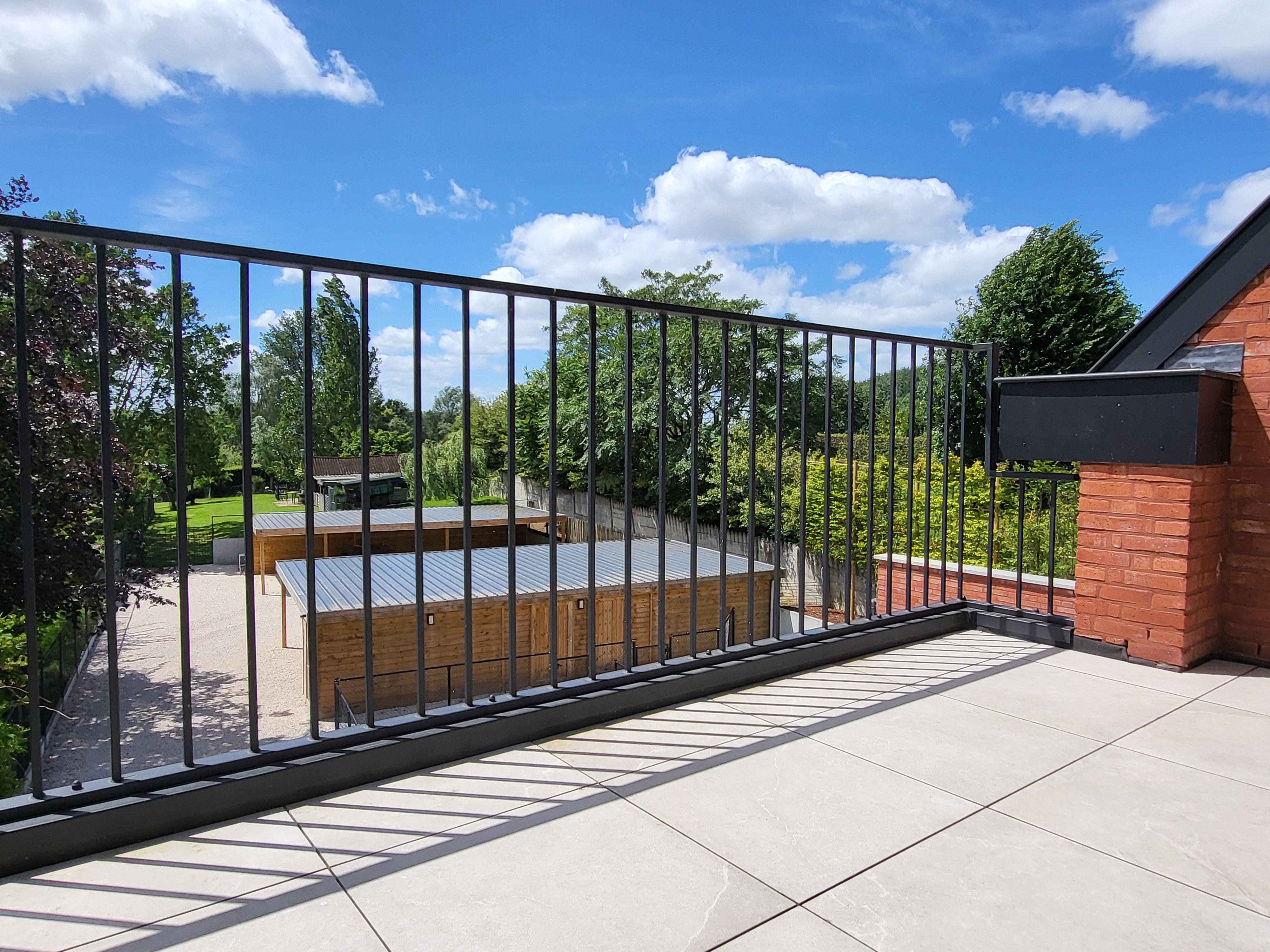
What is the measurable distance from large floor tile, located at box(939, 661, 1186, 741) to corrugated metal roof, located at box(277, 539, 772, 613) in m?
6.27

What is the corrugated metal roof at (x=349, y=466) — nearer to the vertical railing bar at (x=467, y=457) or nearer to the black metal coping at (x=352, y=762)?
the black metal coping at (x=352, y=762)

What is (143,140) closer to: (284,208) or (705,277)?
(284,208)

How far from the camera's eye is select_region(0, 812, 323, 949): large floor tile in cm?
107

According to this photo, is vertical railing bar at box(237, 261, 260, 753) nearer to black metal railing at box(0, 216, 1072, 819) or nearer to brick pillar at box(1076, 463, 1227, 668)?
black metal railing at box(0, 216, 1072, 819)

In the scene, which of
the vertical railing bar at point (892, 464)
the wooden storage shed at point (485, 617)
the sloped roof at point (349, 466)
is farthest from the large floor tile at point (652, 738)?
the sloped roof at point (349, 466)

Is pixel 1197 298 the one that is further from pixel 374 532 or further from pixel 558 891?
pixel 374 532

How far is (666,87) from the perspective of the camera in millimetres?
8711

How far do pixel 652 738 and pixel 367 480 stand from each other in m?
1.00

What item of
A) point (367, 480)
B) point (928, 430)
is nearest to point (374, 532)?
point (928, 430)

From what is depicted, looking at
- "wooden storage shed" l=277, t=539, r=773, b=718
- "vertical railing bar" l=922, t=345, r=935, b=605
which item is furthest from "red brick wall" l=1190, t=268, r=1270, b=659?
"wooden storage shed" l=277, t=539, r=773, b=718

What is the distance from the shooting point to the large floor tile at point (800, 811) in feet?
4.24

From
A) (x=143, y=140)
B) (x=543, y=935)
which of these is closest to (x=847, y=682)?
(x=543, y=935)

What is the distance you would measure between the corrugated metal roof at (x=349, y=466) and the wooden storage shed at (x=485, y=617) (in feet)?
65.6

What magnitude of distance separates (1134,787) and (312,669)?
189cm
